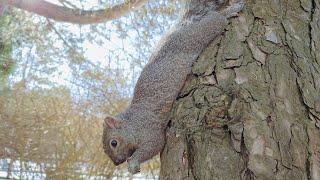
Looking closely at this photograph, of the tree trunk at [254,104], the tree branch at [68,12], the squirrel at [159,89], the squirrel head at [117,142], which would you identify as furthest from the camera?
the tree branch at [68,12]

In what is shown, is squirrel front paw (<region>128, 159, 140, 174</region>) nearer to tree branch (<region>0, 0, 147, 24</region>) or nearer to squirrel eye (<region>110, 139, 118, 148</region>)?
squirrel eye (<region>110, 139, 118, 148</region>)

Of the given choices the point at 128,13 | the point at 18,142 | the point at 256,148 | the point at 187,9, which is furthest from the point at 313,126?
the point at 18,142

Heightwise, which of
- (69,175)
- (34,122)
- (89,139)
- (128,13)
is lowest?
(69,175)

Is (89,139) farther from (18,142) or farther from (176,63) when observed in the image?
(176,63)

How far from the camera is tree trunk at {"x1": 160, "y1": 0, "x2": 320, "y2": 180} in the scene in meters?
0.56

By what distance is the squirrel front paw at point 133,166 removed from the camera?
772 mm

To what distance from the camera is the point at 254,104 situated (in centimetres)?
58

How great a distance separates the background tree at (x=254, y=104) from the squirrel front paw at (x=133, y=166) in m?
0.13

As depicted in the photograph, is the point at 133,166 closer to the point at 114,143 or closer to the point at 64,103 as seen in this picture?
the point at 114,143

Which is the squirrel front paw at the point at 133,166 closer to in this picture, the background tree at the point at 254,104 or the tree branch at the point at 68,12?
the background tree at the point at 254,104

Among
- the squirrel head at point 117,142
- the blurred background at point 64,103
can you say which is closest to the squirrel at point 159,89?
the squirrel head at point 117,142

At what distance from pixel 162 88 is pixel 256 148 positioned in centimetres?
21

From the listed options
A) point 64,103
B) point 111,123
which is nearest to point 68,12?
point 64,103

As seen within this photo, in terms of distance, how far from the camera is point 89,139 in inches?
88.5
